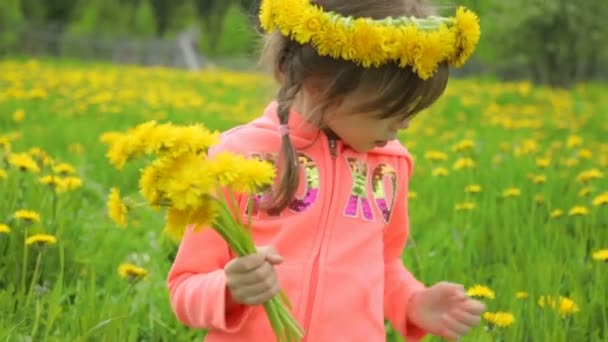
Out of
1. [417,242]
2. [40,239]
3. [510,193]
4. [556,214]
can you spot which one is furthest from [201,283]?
[510,193]

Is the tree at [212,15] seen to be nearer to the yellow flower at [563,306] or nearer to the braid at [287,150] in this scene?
the yellow flower at [563,306]

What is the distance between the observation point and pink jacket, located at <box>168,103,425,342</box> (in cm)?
165

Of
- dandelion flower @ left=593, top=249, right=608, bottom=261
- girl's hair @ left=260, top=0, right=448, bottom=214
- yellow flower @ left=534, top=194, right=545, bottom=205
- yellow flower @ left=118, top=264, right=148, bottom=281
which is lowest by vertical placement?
yellow flower @ left=118, top=264, right=148, bottom=281

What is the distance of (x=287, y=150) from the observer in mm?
1645

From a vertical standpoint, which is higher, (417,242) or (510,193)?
(510,193)

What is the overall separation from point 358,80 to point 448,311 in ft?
1.45

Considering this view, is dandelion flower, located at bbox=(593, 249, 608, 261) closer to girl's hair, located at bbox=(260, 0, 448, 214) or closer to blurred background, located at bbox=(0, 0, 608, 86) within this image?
girl's hair, located at bbox=(260, 0, 448, 214)

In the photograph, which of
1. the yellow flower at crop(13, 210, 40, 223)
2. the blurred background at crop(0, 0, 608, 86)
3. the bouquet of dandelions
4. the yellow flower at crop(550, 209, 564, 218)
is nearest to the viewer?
the bouquet of dandelions

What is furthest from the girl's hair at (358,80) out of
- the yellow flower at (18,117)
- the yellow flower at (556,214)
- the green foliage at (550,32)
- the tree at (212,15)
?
the tree at (212,15)

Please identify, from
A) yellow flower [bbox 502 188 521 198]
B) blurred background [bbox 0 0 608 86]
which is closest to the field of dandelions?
yellow flower [bbox 502 188 521 198]

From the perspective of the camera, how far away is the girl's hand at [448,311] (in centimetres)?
173

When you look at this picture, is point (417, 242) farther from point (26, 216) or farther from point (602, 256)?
point (26, 216)

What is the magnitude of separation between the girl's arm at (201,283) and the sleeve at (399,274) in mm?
367

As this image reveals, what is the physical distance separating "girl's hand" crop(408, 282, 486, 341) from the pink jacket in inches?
3.7
